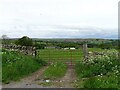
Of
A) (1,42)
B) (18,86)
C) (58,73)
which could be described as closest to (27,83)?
(18,86)

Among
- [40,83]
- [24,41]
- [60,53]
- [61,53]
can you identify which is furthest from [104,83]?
[24,41]

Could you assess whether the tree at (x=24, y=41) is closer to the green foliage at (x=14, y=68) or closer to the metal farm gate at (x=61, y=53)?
Answer: the metal farm gate at (x=61, y=53)

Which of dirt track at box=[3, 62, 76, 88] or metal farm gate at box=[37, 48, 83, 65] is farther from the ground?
metal farm gate at box=[37, 48, 83, 65]

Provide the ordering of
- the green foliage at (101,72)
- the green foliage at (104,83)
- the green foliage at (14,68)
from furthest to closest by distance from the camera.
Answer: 1. the green foliage at (14,68)
2. the green foliage at (101,72)
3. the green foliage at (104,83)

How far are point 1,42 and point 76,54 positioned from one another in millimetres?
6050

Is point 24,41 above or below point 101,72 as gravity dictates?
above

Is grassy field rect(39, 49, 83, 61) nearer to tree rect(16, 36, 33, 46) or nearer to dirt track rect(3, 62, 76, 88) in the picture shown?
tree rect(16, 36, 33, 46)

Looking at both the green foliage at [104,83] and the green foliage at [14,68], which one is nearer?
the green foliage at [104,83]

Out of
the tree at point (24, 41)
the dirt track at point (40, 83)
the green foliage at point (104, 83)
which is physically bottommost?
the dirt track at point (40, 83)

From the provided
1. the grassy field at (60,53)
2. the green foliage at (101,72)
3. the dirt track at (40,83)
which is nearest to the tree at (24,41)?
the grassy field at (60,53)

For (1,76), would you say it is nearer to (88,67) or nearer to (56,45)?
(88,67)

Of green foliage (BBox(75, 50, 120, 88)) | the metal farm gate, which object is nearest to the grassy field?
the metal farm gate

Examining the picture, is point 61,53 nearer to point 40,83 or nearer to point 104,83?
point 40,83

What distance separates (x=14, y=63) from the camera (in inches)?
700
